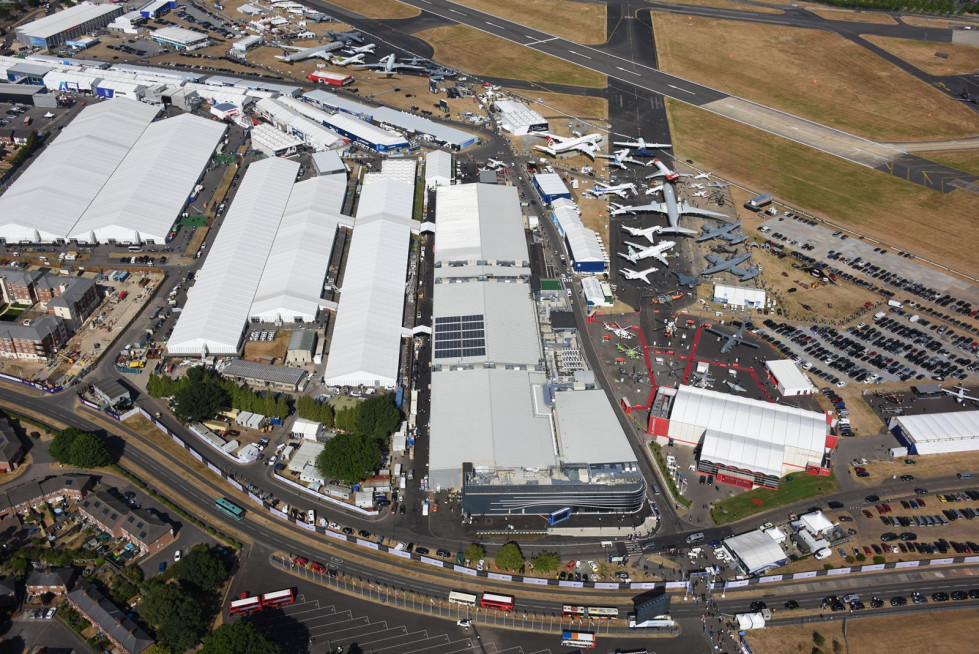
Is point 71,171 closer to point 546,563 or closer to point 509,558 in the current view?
point 509,558

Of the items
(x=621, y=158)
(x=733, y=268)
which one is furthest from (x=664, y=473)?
(x=621, y=158)

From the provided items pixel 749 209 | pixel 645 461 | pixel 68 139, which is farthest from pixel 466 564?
pixel 68 139

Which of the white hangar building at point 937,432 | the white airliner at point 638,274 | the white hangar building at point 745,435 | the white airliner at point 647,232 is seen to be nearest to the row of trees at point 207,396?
the white hangar building at point 745,435

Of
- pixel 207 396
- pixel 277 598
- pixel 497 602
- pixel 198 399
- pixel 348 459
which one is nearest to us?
pixel 277 598

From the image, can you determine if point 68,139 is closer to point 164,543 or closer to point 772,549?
point 164,543

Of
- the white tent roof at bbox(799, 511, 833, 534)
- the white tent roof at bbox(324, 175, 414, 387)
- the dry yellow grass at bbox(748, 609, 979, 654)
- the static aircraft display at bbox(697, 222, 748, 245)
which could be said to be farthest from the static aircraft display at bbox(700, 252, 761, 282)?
the dry yellow grass at bbox(748, 609, 979, 654)

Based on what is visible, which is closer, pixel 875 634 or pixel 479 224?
pixel 875 634

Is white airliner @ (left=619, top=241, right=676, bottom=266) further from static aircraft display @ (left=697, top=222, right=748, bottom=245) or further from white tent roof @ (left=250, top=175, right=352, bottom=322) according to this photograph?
white tent roof @ (left=250, top=175, right=352, bottom=322)

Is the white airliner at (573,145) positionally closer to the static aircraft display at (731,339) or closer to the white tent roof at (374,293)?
the white tent roof at (374,293)
